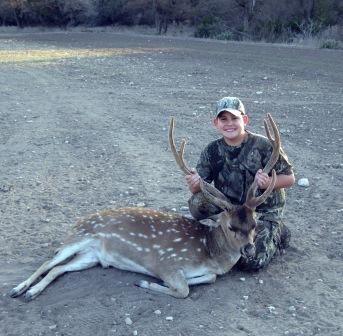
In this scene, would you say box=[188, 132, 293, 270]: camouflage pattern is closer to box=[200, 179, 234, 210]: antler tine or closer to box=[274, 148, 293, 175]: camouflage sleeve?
box=[274, 148, 293, 175]: camouflage sleeve

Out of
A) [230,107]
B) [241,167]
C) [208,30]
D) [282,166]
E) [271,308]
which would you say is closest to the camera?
[271,308]

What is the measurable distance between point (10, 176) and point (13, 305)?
3.48 m

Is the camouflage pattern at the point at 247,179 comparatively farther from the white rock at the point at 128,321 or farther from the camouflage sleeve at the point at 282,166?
the white rock at the point at 128,321

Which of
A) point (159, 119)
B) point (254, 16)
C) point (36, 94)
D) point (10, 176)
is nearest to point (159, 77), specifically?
point (36, 94)

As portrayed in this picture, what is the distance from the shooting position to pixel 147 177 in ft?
26.8

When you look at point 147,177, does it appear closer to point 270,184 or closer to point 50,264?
point 50,264

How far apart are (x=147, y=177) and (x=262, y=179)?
3.07 meters

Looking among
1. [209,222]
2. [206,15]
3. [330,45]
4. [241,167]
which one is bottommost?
[206,15]

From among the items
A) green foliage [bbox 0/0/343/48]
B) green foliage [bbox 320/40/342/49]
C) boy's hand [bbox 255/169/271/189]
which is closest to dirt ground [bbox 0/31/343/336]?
boy's hand [bbox 255/169/271/189]

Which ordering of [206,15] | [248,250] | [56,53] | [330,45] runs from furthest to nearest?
[206,15] → [330,45] → [56,53] → [248,250]

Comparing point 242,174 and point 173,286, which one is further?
point 242,174

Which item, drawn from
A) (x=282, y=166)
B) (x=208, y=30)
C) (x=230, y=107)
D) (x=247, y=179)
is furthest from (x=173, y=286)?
(x=208, y=30)

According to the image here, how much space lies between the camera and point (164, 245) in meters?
5.43

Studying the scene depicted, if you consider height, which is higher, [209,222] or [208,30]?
[209,222]
